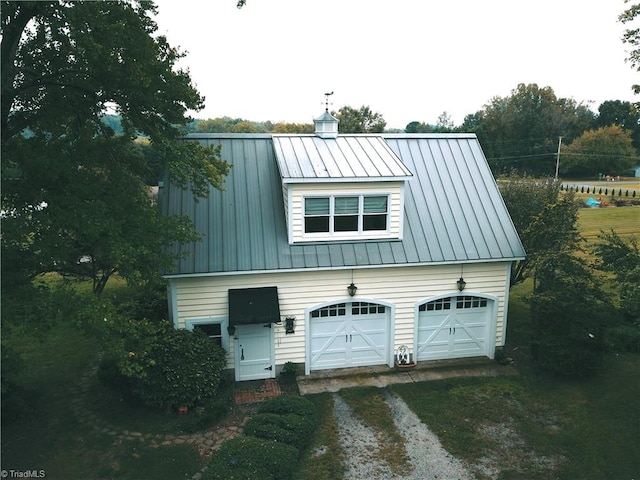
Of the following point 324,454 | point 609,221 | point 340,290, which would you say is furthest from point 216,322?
point 609,221

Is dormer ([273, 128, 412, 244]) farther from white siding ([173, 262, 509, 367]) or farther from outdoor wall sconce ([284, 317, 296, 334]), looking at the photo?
outdoor wall sconce ([284, 317, 296, 334])

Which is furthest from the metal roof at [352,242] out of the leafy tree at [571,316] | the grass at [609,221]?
the grass at [609,221]

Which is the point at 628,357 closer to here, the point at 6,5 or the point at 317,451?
the point at 317,451

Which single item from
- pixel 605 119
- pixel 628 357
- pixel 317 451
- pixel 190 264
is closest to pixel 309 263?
pixel 190 264

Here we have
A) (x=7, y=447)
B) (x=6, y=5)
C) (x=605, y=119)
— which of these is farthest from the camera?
(x=605, y=119)

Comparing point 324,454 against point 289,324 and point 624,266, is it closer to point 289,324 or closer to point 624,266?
point 289,324

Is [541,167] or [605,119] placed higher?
[605,119]
